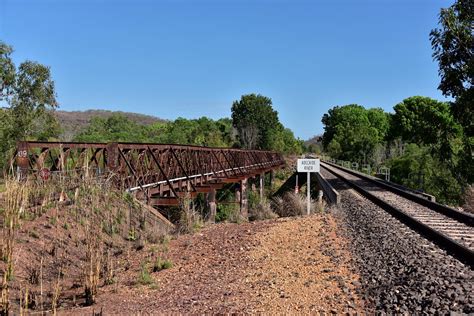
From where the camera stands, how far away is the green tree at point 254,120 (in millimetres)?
89500

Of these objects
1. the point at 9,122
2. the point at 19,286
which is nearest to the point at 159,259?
the point at 19,286

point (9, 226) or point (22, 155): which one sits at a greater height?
point (22, 155)

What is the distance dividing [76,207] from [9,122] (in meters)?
23.8

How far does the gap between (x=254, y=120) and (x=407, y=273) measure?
3299 inches

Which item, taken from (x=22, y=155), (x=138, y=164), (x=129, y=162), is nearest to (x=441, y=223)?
(x=129, y=162)

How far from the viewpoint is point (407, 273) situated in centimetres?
709

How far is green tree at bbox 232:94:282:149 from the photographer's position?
89.5 meters

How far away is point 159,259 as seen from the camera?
8.82m

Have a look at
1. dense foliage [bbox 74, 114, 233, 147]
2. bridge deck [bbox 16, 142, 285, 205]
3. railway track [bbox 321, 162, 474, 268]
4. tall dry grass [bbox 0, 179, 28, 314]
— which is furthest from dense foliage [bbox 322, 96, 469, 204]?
dense foliage [bbox 74, 114, 233, 147]

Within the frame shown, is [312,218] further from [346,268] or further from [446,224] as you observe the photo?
[346,268]

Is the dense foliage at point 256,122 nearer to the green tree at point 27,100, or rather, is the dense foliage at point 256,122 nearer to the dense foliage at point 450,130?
the dense foliage at point 450,130

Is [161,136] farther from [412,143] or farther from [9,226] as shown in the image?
[9,226]

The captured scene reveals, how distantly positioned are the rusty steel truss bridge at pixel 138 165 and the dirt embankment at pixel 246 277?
2490 mm

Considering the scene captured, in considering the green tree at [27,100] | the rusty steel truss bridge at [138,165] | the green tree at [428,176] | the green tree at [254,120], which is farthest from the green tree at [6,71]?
the green tree at [254,120]
